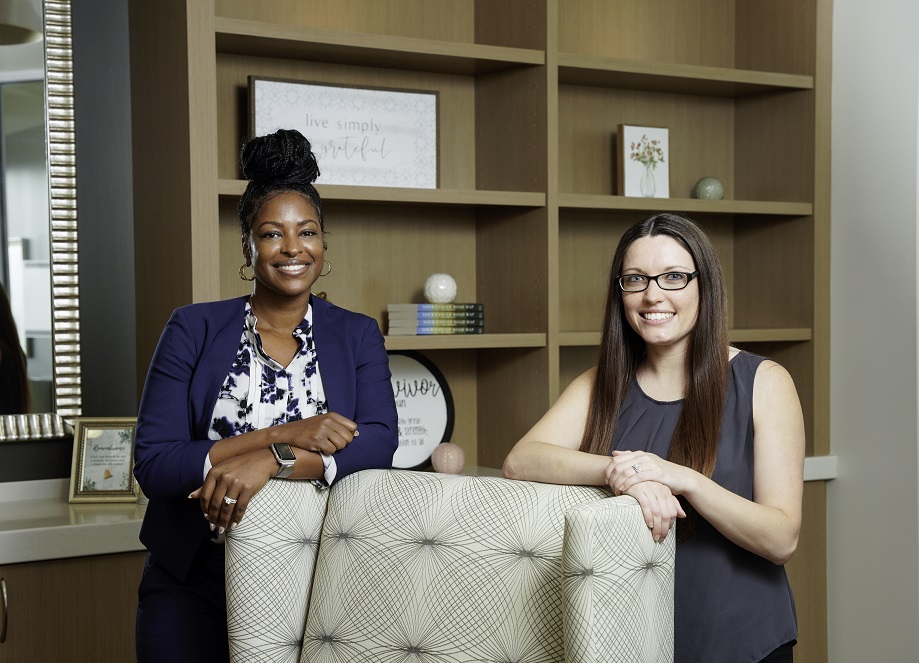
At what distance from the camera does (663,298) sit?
1.82m

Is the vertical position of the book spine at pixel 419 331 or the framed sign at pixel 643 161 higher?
the framed sign at pixel 643 161

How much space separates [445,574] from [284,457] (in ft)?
1.14

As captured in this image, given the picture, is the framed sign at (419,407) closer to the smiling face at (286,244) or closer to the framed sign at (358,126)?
the framed sign at (358,126)

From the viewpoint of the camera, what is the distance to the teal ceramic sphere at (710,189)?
3475 millimetres

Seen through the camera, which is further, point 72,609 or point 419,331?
point 419,331

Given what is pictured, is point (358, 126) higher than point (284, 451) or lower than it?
higher

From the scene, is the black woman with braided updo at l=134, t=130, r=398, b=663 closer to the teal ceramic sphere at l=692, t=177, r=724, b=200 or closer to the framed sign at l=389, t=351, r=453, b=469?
the framed sign at l=389, t=351, r=453, b=469

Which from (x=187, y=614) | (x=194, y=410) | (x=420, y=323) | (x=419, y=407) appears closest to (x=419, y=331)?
(x=420, y=323)

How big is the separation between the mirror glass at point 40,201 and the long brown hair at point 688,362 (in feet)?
5.45

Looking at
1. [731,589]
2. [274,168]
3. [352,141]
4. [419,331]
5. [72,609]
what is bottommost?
[72,609]

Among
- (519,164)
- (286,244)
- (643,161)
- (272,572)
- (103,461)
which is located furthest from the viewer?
(643,161)

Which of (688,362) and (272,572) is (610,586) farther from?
(272,572)

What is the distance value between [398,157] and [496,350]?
67cm

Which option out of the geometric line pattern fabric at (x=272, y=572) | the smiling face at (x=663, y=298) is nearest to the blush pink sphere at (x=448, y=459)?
the geometric line pattern fabric at (x=272, y=572)
